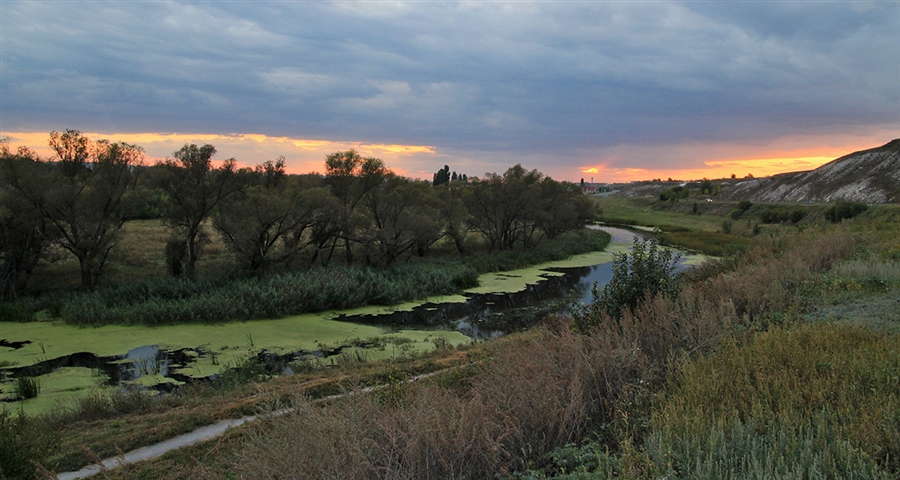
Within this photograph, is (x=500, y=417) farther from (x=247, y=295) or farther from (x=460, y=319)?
(x=247, y=295)

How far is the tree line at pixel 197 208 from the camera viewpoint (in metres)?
19.8

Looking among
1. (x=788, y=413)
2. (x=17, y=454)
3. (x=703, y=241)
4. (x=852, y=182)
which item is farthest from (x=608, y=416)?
(x=852, y=182)

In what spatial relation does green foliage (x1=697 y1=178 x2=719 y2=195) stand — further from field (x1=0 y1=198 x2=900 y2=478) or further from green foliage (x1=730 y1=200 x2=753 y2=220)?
field (x1=0 y1=198 x2=900 y2=478)

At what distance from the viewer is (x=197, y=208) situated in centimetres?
2252

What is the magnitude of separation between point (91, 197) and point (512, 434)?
73.7ft

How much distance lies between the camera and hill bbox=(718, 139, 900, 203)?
180 feet

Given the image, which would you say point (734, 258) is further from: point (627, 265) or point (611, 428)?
point (611, 428)

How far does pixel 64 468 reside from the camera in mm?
6020

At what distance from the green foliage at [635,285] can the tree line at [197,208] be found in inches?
664

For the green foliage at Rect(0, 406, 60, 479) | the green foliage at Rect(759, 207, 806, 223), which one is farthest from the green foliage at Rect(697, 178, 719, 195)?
the green foliage at Rect(0, 406, 60, 479)

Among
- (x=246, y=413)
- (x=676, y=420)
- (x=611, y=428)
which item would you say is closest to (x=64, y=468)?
(x=246, y=413)

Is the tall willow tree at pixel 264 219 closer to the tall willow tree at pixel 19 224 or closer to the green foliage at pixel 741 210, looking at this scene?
the tall willow tree at pixel 19 224

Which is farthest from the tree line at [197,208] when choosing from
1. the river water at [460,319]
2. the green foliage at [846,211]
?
the green foliage at [846,211]

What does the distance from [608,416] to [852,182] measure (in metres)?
74.1
